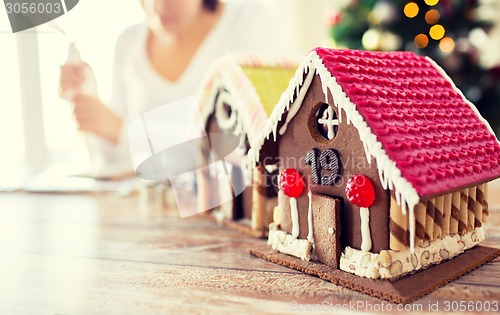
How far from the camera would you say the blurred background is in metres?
2.50

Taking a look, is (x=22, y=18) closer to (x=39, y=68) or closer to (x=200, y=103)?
(x=200, y=103)

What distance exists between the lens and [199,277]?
1.19m

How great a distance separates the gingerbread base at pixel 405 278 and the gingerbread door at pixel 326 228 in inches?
1.1

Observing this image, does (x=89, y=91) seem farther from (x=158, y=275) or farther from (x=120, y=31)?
(x=158, y=275)

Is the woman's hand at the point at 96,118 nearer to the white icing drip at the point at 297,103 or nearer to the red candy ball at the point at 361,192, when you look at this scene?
the white icing drip at the point at 297,103

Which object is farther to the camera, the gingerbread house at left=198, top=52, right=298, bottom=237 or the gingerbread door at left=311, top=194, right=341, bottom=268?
the gingerbread house at left=198, top=52, right=298, bottom=237

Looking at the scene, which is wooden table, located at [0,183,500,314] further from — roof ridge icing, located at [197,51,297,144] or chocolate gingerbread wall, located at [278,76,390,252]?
roof ridge icing, located at [197,51,297,144]

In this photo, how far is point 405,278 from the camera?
1.09 m

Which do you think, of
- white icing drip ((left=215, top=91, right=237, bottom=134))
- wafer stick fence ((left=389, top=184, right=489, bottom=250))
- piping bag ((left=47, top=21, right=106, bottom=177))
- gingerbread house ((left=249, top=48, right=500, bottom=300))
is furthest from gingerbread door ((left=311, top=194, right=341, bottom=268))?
piping bag ((left=47, top=21, right=106, bottom=177))

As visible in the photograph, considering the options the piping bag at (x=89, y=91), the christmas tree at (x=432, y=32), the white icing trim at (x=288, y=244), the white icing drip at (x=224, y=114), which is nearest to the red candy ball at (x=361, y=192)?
the white icing trim at (x=288, y=244)

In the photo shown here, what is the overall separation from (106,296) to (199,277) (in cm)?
22

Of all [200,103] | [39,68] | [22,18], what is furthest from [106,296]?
[39,68]

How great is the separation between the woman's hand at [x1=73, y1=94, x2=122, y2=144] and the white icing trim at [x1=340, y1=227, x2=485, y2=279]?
1658mm

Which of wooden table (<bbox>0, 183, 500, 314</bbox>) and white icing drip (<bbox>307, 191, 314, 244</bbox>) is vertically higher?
white icing drip (<bbox>307, 191, 314, 244</bbox>)
